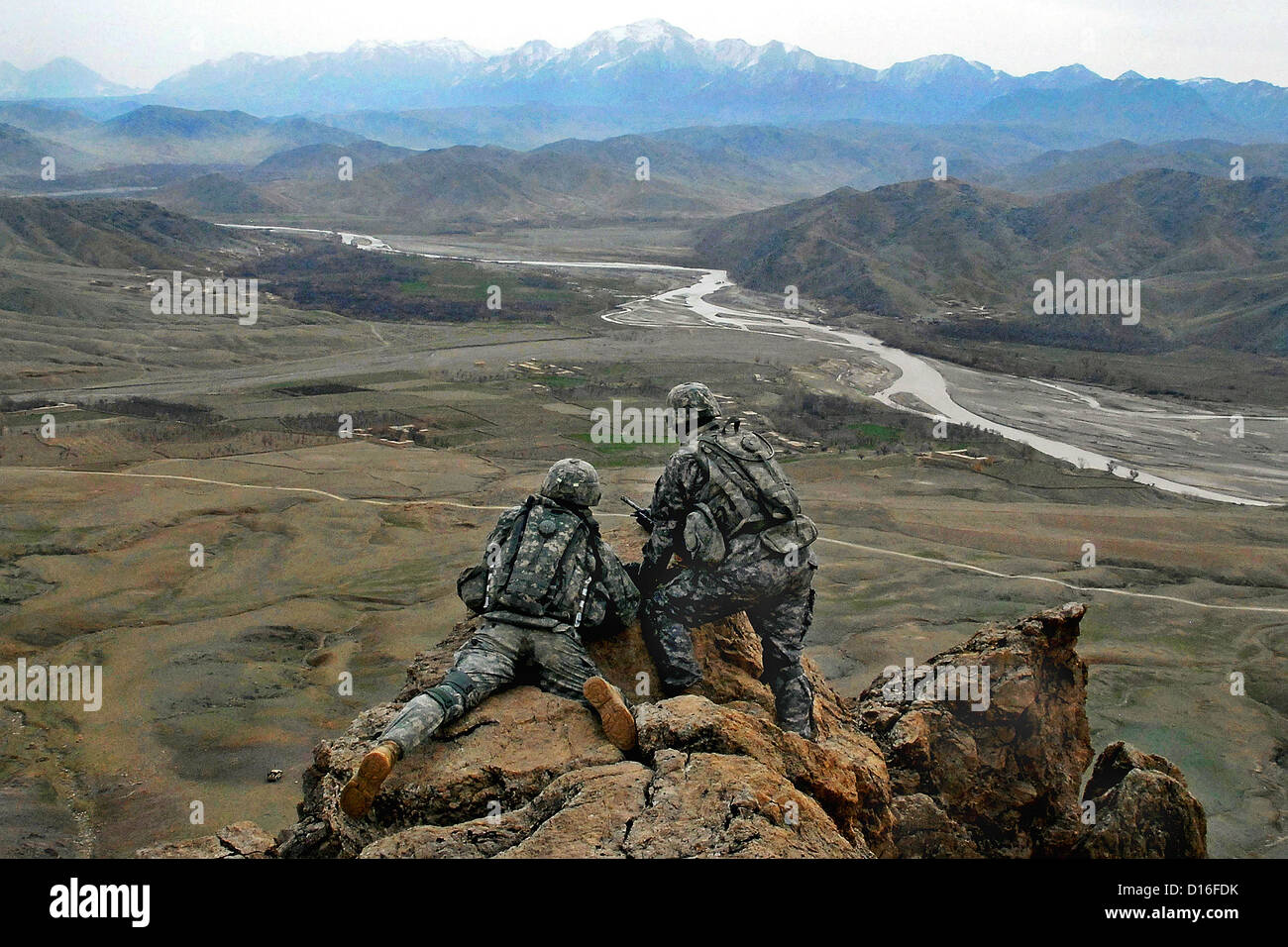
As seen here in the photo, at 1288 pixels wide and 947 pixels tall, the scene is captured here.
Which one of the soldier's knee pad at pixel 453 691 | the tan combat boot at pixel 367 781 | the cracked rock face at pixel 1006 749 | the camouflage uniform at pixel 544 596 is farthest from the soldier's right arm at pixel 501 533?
the cracked rock face at pixel 1006 749

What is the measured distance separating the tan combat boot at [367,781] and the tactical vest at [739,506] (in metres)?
2.77

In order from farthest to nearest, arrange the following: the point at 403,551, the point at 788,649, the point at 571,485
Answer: the point at 403,551 < the point at 788,649 < the point at 571,485

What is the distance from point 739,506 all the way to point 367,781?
10.9ft

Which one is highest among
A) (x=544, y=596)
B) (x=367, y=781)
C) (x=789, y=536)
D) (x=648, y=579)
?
(x=789, y=536)

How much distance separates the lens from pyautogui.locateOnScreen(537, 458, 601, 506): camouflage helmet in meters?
7.08

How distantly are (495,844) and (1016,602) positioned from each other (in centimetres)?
1773

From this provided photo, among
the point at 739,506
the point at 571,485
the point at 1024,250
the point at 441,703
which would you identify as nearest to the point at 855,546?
the point at 739,506

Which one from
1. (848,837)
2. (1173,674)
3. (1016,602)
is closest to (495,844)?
(848,837)

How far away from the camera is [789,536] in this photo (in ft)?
24.3

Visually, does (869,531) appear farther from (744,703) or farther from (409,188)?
(409,188)

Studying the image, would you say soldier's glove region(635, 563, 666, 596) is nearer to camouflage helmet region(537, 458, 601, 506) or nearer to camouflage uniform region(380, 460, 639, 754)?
camouflage uniform region(380, 460, 639, 754)

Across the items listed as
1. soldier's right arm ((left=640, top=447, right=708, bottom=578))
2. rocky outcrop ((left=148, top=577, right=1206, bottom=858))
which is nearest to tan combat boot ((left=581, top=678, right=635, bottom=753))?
rocky outcrop ((left=148, top=577, right=1206, bottom=858))

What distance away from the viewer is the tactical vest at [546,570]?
669cm

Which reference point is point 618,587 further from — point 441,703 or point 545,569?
point 441,703
